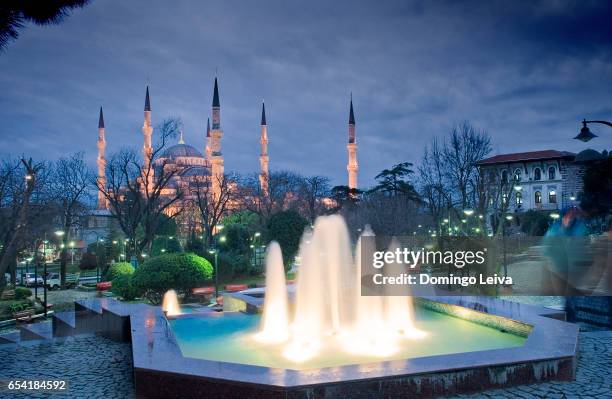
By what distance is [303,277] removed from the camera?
14367 mm

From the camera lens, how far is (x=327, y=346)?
9305 mm

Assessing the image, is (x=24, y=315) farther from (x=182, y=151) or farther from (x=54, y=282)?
(x=182, y=151)

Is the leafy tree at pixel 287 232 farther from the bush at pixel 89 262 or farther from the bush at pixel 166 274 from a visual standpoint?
the bush at pixel 89 262

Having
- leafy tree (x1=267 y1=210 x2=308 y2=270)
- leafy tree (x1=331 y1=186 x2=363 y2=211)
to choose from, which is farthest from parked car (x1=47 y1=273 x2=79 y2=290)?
leafy tree (x1=331 y1=186 x2=363 y2=211)

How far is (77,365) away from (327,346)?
14.5 ft

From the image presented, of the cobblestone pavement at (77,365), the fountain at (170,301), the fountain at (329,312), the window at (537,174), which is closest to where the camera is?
the cobblestone pavement at (77,365)

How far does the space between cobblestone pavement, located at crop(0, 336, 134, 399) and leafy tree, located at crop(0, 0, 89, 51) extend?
188 inches

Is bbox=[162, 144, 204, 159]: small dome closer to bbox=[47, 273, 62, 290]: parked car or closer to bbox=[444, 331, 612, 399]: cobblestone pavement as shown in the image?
bbox=[47, 273, 62, 290]: parked car

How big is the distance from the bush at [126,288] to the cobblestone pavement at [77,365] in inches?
337

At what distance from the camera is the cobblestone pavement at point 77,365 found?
6.63 metres

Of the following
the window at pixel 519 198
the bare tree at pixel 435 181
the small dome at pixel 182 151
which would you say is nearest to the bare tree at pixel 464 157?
the bare tree at pixel 435 181

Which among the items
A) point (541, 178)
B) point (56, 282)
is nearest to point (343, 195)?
point (541, 178)

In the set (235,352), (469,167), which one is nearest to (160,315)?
(235,352)

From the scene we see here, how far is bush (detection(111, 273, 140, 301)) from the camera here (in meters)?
18.6
